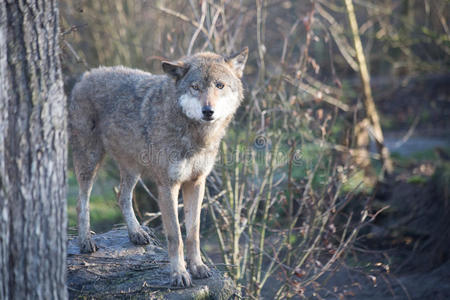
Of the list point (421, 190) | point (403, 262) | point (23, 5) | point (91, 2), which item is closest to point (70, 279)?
point (23, 5)

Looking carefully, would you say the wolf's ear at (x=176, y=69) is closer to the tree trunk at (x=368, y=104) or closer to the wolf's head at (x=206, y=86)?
the wolf's head at (x=206, y=86)

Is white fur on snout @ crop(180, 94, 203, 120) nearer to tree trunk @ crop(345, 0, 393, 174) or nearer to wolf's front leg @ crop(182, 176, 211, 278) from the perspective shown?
wolf's front leg @ crop(182, 176, 211, 278)

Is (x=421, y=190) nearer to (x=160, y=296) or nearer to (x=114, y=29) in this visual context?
(x=160, y=296)

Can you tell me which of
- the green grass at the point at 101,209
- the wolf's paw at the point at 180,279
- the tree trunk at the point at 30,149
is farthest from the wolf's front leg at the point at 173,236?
the green grass at the point at 101,209

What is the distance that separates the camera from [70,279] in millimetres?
4109

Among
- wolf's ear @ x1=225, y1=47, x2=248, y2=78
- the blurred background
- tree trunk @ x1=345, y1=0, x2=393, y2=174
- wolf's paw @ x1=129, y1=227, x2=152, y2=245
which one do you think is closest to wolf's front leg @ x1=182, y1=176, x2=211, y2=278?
the blurred background

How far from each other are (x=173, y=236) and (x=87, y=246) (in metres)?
0.97

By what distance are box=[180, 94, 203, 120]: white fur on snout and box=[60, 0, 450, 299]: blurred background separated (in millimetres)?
1049

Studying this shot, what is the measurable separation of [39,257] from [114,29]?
22.5ft

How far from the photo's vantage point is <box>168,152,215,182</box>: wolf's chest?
4320 mm

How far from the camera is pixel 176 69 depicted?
4398 mm

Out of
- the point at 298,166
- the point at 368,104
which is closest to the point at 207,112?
the point at 298,166

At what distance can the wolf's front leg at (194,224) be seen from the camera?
14.3 ft

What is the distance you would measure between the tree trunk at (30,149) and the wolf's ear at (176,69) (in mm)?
1357
